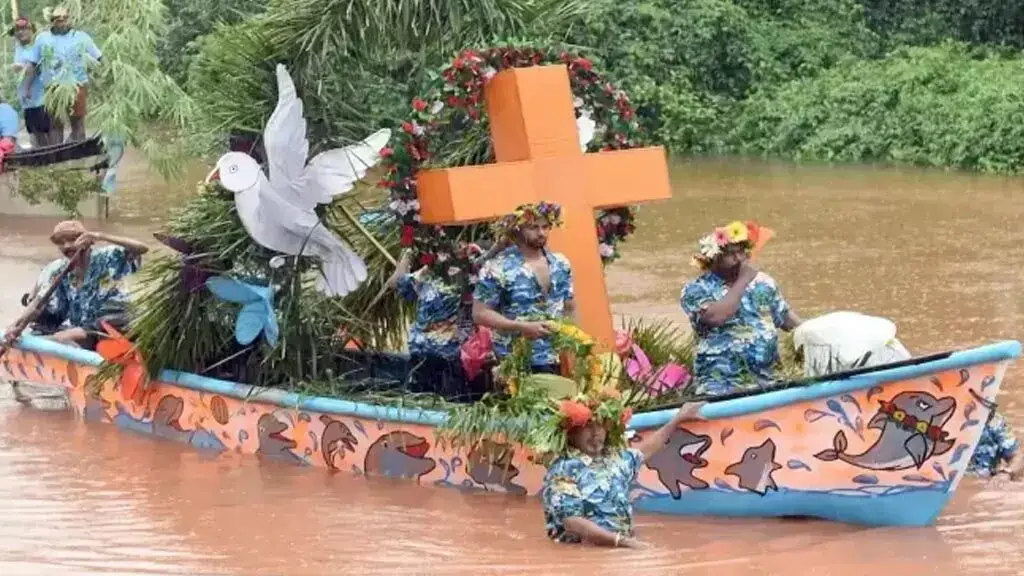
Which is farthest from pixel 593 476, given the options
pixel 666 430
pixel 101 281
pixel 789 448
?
pixel 101 281

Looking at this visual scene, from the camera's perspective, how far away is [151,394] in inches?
415

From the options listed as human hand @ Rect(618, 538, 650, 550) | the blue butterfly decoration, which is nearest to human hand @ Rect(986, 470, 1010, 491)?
human hand @ Rect(618, 538, 650, 550)

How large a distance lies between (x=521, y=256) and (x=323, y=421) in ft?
4.68

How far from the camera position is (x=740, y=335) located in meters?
8.67

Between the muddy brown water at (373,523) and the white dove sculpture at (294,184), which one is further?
the white dove sculpture at (294,184)

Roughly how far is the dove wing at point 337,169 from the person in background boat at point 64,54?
9412mm

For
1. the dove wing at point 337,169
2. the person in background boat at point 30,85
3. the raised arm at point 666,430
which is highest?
the person in background boat at point 30,85

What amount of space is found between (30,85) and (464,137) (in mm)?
10460

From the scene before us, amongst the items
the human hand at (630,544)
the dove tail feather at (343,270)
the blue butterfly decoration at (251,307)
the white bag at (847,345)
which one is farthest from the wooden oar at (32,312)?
the white bag at (847,345)

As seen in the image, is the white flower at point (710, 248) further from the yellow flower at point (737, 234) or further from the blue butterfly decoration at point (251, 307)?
the blue butterfly decoration at point (251, 307)

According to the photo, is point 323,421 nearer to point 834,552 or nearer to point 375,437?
point 375,437

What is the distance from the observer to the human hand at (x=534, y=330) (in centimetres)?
868

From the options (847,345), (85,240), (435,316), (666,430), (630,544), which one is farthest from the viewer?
(85,240)

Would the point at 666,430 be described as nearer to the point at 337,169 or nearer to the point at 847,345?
the point at 847,345
